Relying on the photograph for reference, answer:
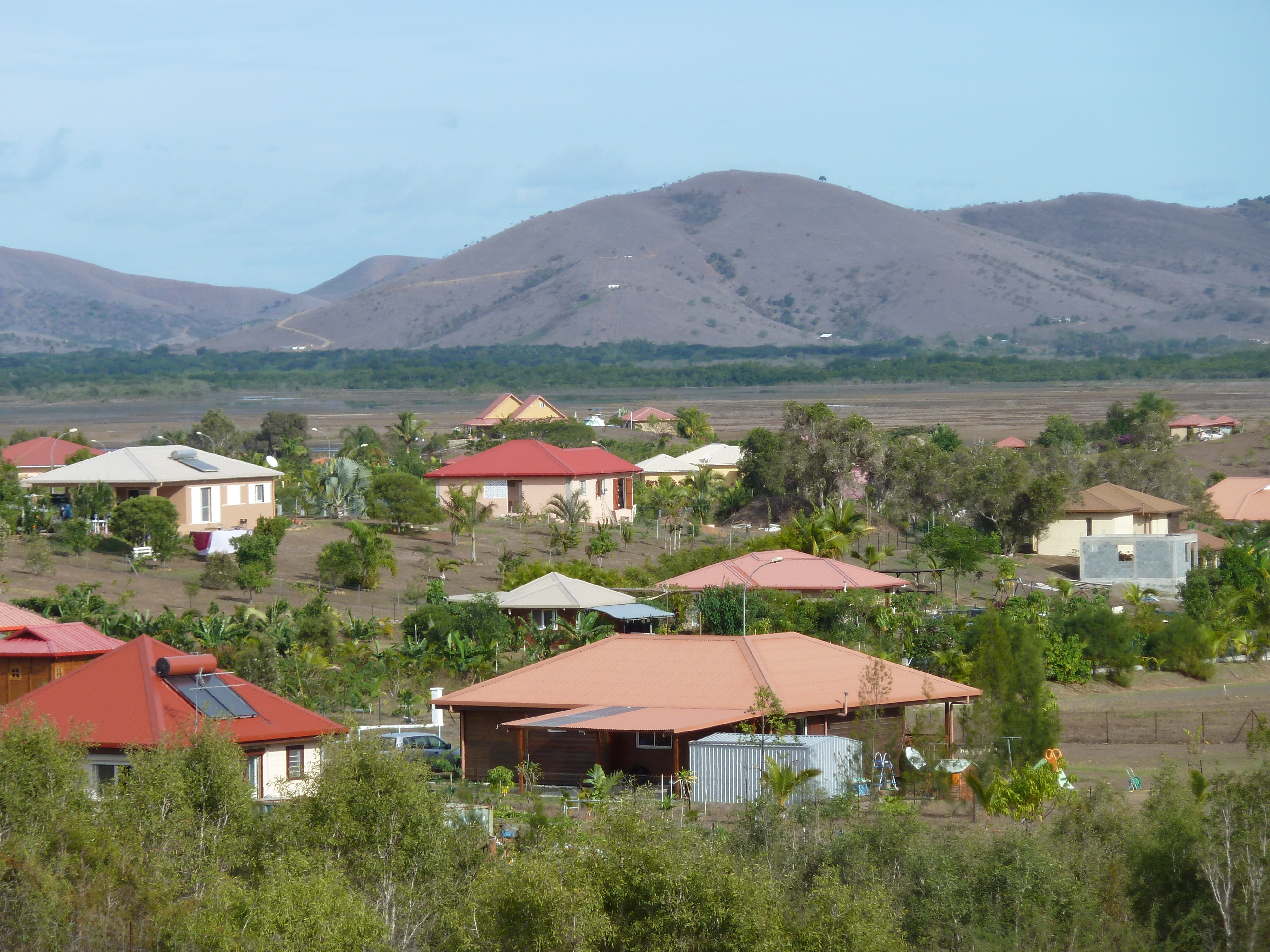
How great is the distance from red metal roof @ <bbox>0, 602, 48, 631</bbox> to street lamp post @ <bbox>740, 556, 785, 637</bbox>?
14240 millimetres

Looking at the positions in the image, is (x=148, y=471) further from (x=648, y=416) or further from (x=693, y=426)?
(x=648, y=416)

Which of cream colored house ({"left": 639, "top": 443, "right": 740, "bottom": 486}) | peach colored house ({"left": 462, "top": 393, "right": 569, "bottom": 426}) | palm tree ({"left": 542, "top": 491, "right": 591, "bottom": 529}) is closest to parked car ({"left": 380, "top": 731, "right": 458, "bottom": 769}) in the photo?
palm tree ({"left": 542, "top": 491, "right": 591, "bottom": 529})

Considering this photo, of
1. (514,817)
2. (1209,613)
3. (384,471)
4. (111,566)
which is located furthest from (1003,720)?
(384,471)

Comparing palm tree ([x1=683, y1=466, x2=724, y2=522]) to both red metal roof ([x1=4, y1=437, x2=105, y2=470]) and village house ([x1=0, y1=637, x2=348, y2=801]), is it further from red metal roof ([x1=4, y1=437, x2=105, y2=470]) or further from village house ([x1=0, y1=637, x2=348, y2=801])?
village house ([x1=0, y1=637, x2=348, y2=801])

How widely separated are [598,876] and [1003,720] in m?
12.6

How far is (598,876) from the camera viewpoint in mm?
16172

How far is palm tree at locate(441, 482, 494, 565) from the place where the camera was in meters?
56.2

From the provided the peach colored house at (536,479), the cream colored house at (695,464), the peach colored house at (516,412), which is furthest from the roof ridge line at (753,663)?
the peach colored house at (516,412)

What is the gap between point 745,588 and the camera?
124 feet

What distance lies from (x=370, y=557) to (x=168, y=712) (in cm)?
2307

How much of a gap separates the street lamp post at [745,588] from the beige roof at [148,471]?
73.0 ft

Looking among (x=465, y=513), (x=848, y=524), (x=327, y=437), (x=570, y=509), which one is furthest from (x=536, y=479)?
(x=327, y=437)

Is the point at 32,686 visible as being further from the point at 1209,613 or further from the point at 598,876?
the point at 1209,613

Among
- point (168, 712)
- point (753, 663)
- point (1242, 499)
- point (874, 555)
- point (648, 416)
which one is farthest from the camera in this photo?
point (648, 416)
